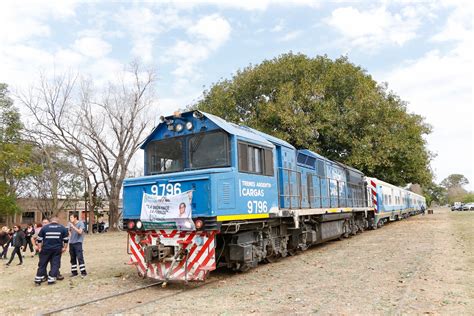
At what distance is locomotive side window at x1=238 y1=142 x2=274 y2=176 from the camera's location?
327 inches

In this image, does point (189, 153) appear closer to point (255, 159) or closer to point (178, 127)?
point (178, 127)

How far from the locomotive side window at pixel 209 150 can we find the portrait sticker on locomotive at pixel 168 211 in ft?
3.25

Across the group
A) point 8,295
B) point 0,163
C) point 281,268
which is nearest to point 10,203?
point 0,163

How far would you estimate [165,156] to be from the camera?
29.0ft

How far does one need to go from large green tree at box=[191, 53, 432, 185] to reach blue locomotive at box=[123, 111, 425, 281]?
14.5 meters

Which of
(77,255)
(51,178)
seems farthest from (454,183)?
(77,255)

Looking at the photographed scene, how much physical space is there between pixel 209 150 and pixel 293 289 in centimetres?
331

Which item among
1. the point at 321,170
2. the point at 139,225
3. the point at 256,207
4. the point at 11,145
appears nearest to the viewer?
the point at 139,225

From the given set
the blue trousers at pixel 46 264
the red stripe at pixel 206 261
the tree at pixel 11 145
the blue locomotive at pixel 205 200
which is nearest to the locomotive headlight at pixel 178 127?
the blue locomotive at pixel 205 200

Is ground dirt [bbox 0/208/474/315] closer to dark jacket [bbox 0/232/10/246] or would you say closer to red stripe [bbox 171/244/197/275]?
red stripe [bbox 171/244/197/275]

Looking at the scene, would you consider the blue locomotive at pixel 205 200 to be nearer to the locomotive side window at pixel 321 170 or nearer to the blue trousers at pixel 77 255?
the blue trousers at pixel 77 255

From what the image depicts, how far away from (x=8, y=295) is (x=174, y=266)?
11.4 ft

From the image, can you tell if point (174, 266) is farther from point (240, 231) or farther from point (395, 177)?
point (395, 177)

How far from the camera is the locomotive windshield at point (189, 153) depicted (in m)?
8.12
